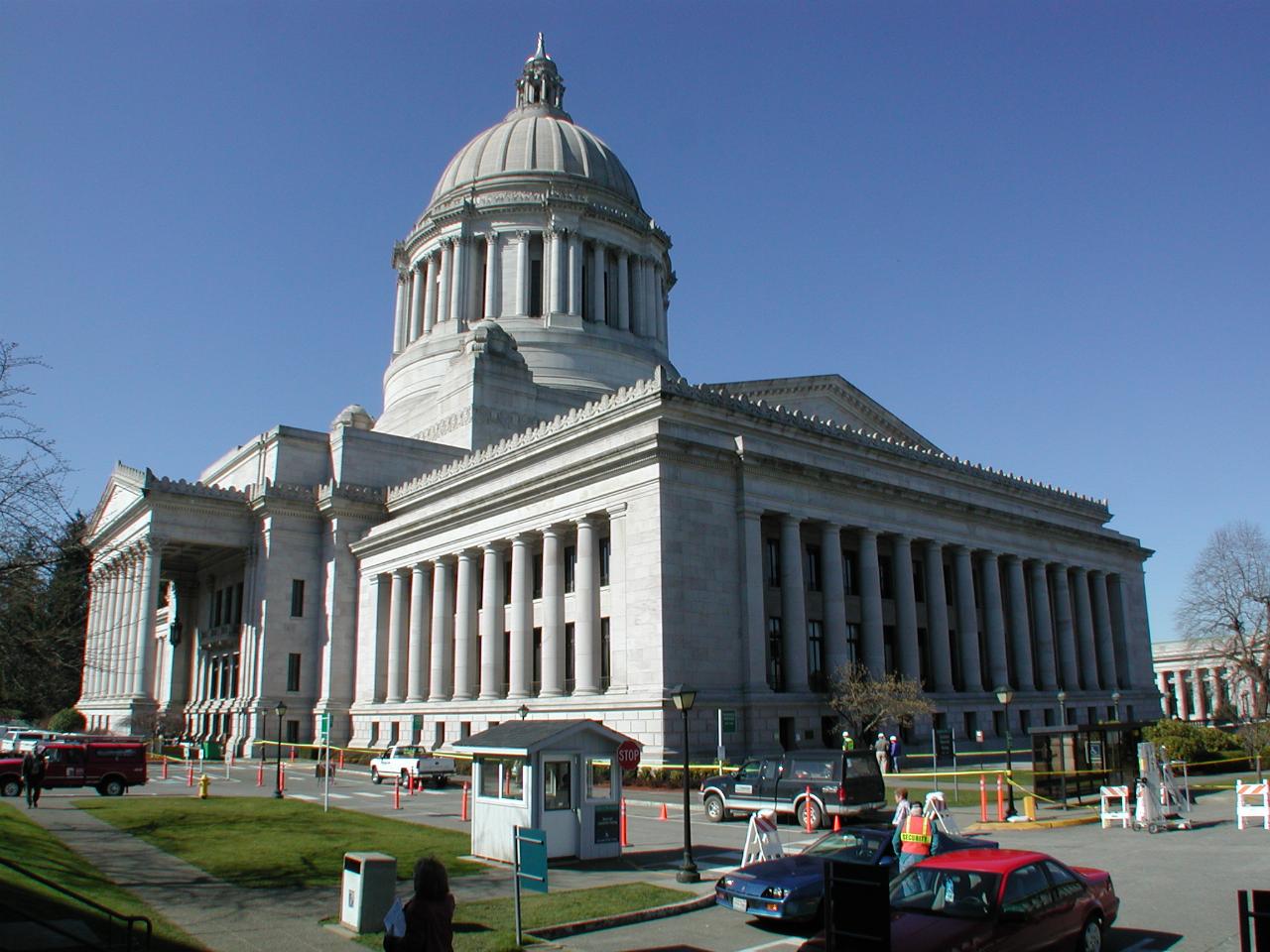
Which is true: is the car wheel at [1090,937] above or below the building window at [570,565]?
below

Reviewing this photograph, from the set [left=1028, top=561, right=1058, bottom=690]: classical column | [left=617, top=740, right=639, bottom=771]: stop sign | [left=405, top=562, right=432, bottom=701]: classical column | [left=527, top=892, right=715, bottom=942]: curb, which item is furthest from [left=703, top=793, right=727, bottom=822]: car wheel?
[left=1028, top=561, right=1058, bottom=690]: classical column

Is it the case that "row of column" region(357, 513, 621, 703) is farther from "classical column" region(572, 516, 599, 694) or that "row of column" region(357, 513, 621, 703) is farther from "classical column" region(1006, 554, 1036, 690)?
"classical column" region(1006, 554, 1036, 690)

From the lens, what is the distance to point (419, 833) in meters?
23.9

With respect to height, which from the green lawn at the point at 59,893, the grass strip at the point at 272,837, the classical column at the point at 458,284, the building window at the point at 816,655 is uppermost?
the classical column at the point at 458,284

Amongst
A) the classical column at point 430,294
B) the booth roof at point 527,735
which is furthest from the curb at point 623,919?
the classical column at point 430,294

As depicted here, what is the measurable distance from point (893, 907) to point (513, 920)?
18.9ft

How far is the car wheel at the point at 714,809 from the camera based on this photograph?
90.8 ft

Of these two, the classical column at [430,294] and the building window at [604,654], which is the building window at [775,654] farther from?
the classical column at [430,294]

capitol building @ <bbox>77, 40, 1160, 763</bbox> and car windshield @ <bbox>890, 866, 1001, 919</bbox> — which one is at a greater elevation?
capitol building @ <bbox>77, 40, 1160, 763</bbox>

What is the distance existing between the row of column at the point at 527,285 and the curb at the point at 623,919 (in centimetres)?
6178

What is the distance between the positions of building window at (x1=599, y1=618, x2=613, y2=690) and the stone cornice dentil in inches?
357

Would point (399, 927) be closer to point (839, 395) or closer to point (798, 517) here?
point (798, 517)

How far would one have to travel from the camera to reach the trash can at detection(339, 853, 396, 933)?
14.3 metres

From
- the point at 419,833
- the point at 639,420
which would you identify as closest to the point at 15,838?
the point at 419,833
